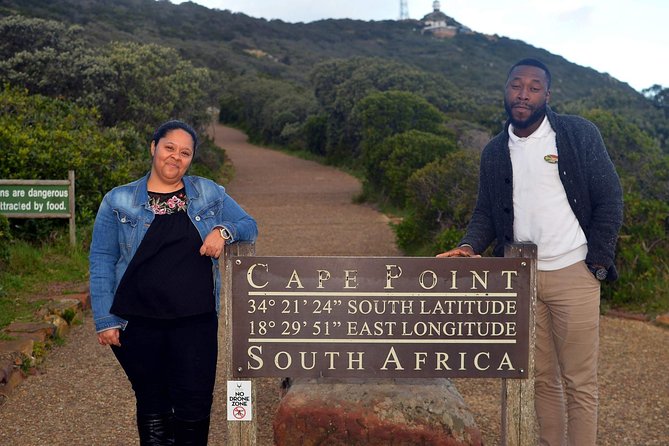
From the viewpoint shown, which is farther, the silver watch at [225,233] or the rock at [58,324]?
the rock at [58,324]

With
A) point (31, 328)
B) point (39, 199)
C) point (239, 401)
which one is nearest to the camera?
point (239, 401)

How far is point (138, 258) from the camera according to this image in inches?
111

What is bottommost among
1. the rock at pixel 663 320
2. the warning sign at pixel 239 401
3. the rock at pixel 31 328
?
the rock at pixel 663 320

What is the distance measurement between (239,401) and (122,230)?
0.75 m

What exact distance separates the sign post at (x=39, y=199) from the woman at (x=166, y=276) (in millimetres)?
5076

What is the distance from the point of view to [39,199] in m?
7.61

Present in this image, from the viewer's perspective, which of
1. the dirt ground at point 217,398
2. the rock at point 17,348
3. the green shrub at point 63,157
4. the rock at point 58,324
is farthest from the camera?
the green shrub at point 63,157

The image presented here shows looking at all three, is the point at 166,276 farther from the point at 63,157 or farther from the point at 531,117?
the point at 63,157

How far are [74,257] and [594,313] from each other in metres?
5.75

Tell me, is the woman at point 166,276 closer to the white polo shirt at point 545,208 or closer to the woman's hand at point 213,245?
the woman's hand at point 213,245

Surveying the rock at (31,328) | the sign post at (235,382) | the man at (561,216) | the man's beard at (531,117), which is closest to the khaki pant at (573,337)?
the man at (561,216)

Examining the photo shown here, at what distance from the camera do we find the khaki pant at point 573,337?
2963 millimetres

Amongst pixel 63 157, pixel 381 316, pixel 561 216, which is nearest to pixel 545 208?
pixel 561 216

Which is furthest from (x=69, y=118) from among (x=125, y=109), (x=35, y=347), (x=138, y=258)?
(x=138, y=258)
